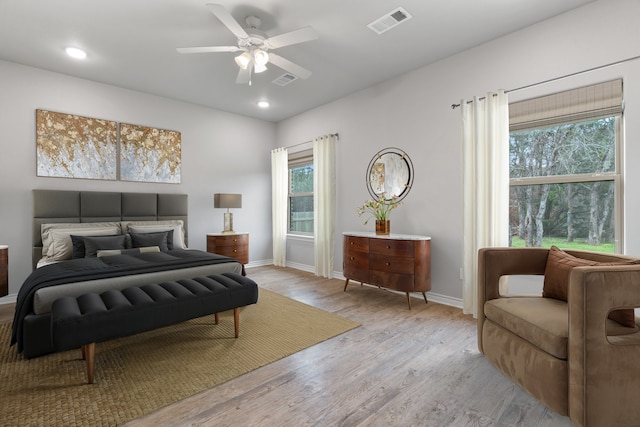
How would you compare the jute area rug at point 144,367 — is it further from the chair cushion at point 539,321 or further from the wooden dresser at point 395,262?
the chair cushion at point 539,321

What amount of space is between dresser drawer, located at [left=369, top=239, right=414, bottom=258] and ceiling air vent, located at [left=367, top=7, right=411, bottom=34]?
217 cm

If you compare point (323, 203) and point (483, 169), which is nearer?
point (483, 169)

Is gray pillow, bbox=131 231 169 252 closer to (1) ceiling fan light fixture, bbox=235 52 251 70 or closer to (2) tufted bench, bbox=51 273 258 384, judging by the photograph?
(2) tufted bench, bbox=51 273 258 384

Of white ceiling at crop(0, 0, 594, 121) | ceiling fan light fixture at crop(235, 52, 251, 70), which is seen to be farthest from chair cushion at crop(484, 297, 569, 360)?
ceiling fan light fixture at crop(235, 52, 251, 70)

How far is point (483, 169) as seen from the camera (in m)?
3.06

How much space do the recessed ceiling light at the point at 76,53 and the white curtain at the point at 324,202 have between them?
311 cm

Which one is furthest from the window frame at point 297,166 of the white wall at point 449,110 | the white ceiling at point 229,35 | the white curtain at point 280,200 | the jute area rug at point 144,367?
the jute area rug at point 144,367

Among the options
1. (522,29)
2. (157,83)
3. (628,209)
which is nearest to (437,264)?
(628,209)

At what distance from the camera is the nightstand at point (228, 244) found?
477 cm

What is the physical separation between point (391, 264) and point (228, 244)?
2.67 metres

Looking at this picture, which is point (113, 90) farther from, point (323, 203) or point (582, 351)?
point (582, 351)

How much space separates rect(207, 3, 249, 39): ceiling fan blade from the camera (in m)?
2.18

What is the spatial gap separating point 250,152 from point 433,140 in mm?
3425

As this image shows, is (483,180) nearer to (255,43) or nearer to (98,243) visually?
(255,43)
